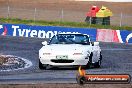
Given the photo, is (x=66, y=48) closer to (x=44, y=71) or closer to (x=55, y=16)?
(x=44, y=71)

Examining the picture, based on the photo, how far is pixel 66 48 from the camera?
1942 cm

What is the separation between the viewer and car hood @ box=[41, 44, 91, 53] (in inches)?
757

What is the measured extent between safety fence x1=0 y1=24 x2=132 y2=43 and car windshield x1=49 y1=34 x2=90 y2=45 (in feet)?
55.3

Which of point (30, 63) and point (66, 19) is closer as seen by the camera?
point (30, 63)

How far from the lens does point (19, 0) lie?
72.9 meters

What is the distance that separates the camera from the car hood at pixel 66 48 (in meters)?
19.2

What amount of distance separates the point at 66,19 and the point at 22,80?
3476cm

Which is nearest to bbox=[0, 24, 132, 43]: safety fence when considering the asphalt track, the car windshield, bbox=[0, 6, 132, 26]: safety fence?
the asphalt track

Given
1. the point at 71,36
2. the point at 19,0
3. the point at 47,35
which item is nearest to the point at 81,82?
the point at 71,36

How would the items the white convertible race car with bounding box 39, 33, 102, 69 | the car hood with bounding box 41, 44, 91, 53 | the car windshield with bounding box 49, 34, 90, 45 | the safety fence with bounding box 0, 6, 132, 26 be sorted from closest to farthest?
the white convertible race car with bounding box 39, 33, 102, 69, the car hood with bounding box 41, 44, 91, 53, the car windshield with bounding box 49, 34, 90, 45, the safety fence with bounding box 0, 6, 132, 26

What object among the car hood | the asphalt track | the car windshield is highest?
the car windshield

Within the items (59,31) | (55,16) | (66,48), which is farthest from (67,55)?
(55,16)

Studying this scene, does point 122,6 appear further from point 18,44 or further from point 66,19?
point 18,44

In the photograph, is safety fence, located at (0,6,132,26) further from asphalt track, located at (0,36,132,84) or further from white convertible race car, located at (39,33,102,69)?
white convertible race car, located at (39,33,102,69)
